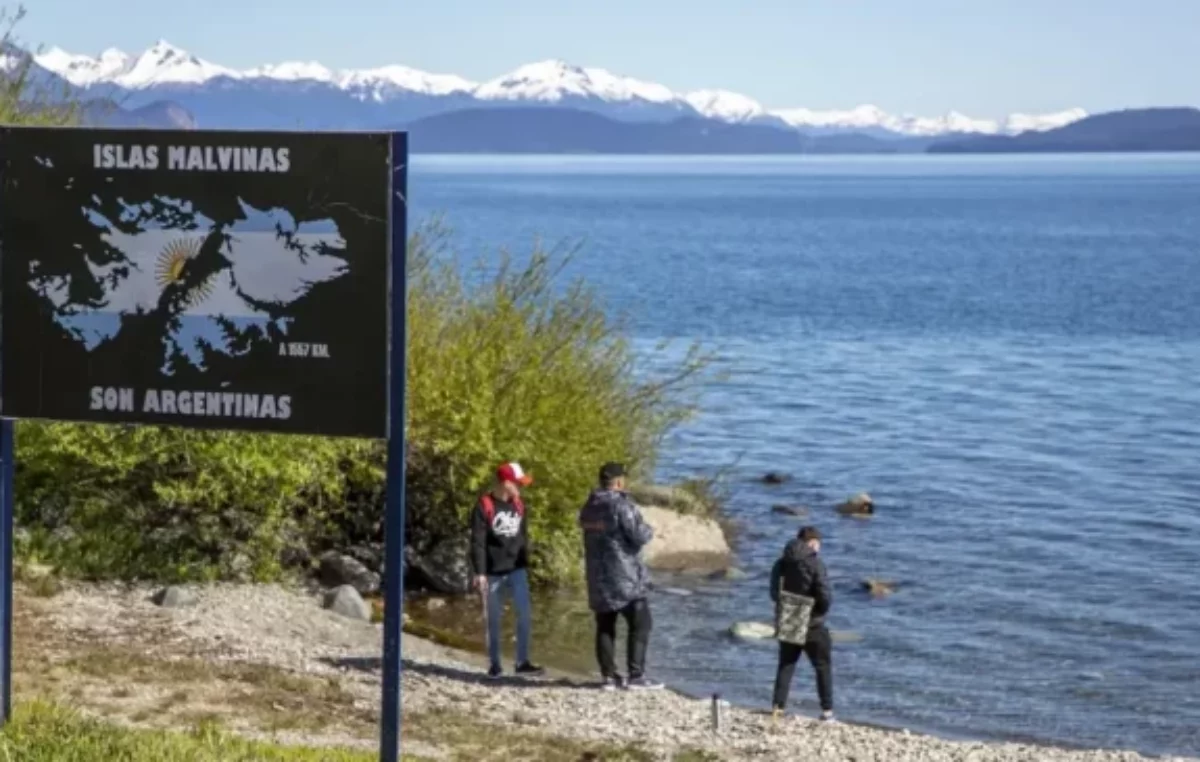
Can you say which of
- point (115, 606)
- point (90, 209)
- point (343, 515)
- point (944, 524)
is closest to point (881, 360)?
point (944, 524)

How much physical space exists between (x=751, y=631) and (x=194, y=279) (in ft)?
44.9

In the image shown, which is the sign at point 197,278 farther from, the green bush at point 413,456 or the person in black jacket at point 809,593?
the green bush at point 413,456

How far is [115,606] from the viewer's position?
1812 centimetres

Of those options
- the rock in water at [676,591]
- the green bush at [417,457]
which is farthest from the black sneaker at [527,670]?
the rock in water at [676,591]

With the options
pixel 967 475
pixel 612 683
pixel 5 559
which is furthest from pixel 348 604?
pixel 967 475

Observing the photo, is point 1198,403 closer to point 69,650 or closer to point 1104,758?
point 1104,758

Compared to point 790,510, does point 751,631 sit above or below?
above

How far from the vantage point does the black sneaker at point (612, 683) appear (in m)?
17.3

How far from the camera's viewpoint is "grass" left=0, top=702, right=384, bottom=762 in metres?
9.66

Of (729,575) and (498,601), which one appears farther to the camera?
(729,575)

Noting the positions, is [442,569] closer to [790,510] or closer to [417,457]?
[417,457]

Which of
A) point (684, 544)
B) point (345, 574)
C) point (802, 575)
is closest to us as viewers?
point (802, 575)

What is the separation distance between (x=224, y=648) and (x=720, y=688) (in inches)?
243

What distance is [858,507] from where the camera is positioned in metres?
34.5
